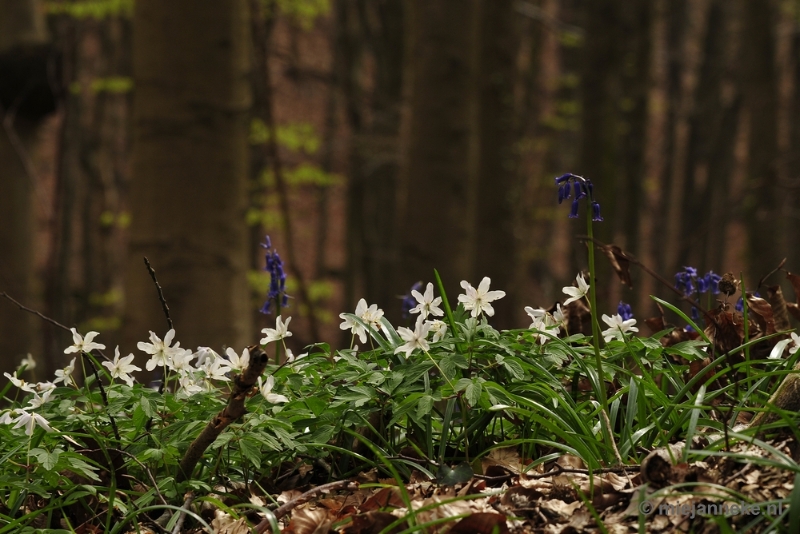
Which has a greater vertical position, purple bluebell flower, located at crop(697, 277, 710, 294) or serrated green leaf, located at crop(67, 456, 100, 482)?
purple bluebell flower, located at crop(697, 277, 710, 294)

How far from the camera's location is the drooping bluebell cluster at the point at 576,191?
1862 mm

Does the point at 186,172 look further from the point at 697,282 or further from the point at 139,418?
the point at 697,282

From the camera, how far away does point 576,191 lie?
195cm

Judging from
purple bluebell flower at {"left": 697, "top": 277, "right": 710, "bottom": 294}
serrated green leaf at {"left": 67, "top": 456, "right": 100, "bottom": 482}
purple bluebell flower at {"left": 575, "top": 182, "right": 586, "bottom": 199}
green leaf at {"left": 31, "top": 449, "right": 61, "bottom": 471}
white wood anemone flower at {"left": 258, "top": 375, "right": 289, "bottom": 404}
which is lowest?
serrated green leaf at {"left": 67, "top": 456, "right": 100, "bottom": 482}

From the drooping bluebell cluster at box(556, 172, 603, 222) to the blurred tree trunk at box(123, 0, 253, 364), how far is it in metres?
2.70

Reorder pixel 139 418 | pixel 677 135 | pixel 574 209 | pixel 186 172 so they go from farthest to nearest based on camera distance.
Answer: pixel 677 135 < pixel 186 172 < pixel 139 418 < pixel 574 209

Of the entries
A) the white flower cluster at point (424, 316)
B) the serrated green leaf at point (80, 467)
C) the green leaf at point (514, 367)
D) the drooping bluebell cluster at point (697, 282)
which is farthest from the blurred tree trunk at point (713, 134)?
the serrated green leaf at point (80, 467)

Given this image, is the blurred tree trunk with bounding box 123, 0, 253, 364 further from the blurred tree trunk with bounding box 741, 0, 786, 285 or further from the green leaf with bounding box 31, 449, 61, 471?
the blurred tree trunk with bounding box 741, 0, 786, 285

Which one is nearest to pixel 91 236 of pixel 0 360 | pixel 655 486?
pixel 0 360

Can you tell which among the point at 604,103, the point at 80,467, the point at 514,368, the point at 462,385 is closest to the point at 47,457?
Result: the point at 80,467

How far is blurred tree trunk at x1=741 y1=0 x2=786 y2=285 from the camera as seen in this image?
8508 millimetres

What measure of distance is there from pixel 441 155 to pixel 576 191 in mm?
A: 3930

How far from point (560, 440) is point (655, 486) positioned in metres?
0.47

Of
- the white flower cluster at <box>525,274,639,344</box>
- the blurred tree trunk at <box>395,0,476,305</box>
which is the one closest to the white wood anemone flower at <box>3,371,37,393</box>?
Result: the white flower cluster at <box>525,274,639,344</box>
